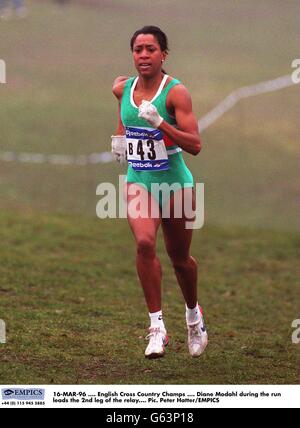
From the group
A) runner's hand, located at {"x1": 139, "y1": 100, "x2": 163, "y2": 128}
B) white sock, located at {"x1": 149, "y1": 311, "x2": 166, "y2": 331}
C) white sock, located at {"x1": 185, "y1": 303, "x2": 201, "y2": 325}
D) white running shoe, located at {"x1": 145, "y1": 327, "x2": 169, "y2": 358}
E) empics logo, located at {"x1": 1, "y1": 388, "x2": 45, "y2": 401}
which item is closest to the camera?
empics logo, located at {"x1": 1, "y1": 388, "x2": 45, "y2": 401}

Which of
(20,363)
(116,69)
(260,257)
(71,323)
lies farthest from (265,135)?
(20,363)

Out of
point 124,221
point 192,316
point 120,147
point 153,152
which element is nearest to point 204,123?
point 124,221

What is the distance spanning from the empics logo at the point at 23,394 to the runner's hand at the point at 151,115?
6.75 ft

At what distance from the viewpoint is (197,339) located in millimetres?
9305

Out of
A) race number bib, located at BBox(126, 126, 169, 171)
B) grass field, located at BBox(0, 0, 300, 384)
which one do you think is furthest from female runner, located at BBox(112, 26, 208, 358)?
grass field, located at BBox(0, 0, 300, 384)

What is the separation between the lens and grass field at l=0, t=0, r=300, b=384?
973 cm

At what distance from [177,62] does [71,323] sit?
18986 mm

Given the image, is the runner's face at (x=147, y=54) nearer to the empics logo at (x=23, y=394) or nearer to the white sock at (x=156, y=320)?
the white sock at (x=156, y=320)

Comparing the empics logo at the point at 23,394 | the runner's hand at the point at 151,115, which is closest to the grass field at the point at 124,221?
the empics logo at the point at 23,394

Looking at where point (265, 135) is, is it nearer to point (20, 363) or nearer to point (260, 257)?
point (260, 257)

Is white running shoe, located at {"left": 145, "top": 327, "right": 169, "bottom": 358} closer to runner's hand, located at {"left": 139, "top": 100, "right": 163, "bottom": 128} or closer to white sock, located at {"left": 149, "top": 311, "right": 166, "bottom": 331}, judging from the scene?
white sock, located at {"left": 149, "top": 311, "right": 166, "bottom": 331}

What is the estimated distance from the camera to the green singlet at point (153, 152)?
8.72 meters

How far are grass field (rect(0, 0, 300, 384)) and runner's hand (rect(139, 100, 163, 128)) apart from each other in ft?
6.45

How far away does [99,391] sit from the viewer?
26.6ft
